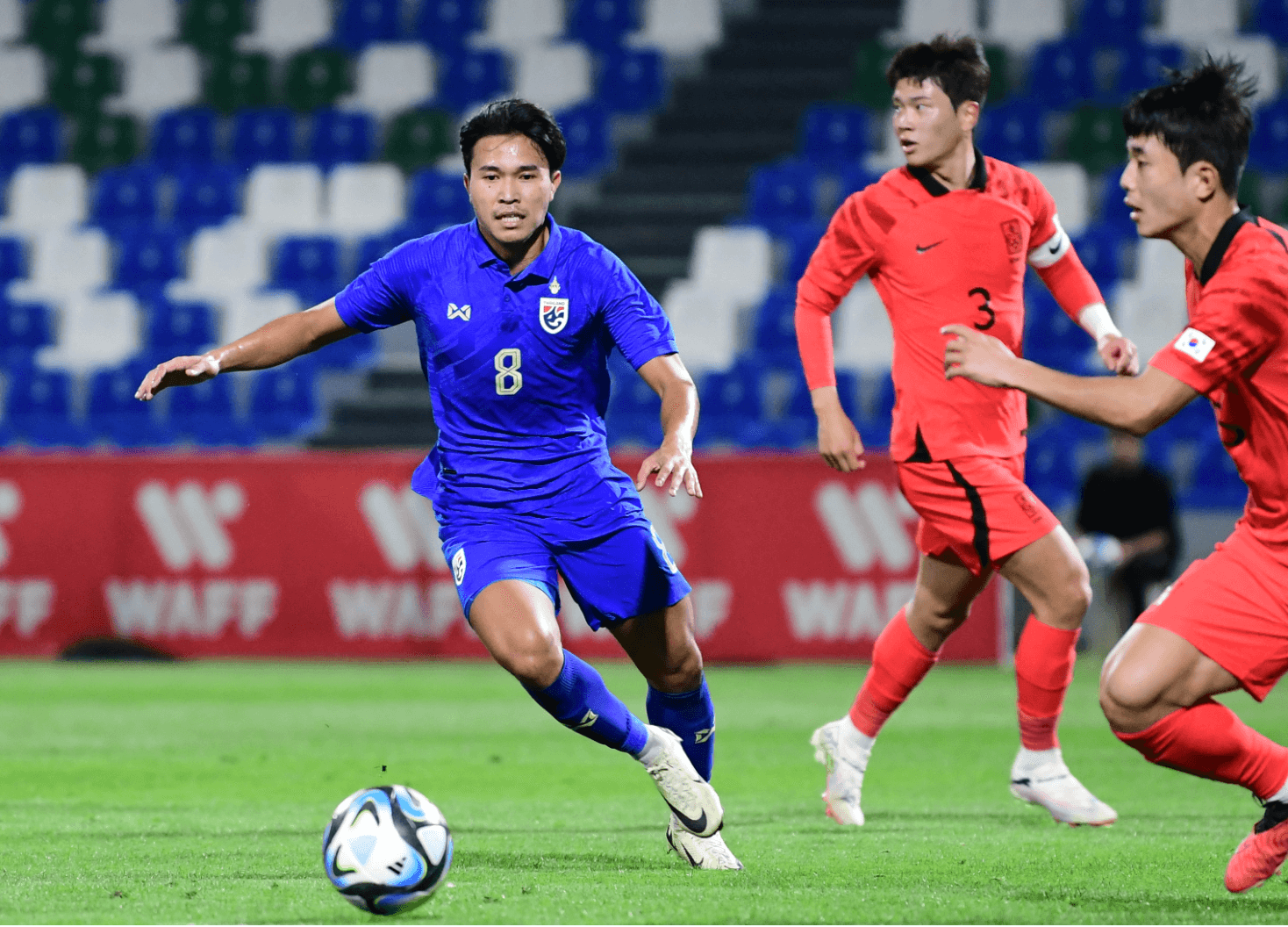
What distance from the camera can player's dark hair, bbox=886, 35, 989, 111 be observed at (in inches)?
206

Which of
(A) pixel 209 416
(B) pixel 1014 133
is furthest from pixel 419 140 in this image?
(B) pixel 1014 133

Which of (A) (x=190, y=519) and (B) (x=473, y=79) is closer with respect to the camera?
(A) (x=190, y=519)

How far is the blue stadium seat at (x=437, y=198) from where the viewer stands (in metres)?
16.3

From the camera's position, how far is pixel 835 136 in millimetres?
16172

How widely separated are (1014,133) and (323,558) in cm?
775

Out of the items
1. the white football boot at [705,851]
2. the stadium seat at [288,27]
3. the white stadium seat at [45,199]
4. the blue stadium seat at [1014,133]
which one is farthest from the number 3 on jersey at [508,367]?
the stadium seat at [288,27]

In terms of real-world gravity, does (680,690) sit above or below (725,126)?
below

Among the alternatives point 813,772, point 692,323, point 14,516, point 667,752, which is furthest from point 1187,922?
point 692,323

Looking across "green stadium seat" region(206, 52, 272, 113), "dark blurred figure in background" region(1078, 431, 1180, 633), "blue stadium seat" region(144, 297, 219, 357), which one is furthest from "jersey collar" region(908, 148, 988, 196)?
"green stadium seat" region(206, 52, 272, 113)

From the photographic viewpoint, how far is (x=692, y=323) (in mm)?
14648

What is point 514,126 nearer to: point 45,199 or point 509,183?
point 509,183

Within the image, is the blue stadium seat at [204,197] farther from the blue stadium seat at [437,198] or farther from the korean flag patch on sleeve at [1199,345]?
the korean flag patch on sleeve at [1199,345]

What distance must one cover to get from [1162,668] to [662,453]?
4.10ft

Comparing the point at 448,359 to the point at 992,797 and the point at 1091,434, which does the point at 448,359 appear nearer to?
the point at 992,797
